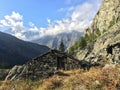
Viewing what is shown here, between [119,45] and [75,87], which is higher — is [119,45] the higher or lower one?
the higher one

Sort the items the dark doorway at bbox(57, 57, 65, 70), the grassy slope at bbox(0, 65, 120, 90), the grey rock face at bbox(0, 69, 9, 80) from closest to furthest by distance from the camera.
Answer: the grassy slope at bbox(0, 65, 120, 90) < the grey rock face at bbox(0, 69, 9, 80) < the dark doorway at bbox(57, 57, 65, 70)

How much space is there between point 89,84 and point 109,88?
1.37 metres

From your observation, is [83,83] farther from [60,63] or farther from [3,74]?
[60,63]

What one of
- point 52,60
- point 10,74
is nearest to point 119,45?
point 52,60

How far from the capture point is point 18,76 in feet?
73.0

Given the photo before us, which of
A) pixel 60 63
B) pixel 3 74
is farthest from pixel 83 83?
pixel 60 63

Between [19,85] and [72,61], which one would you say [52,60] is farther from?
[19,85]

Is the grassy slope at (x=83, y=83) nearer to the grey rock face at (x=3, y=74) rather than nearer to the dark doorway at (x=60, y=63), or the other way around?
the grey rock face at (x=3, y=74)

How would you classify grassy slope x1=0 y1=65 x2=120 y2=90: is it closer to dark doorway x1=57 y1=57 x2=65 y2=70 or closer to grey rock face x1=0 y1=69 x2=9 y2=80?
grey rock face x1=0 y1=69 x2=9 y2=80

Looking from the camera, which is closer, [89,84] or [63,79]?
[89,84]

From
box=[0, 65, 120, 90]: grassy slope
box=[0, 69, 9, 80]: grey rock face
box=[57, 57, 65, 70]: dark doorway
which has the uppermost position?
box=[57, 57, 65, 70]: dark doorway

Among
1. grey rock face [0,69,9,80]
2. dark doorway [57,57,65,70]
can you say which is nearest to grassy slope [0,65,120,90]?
grey rock face [0,69,9,80]

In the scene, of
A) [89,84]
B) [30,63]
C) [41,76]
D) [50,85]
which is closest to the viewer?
[89,84]

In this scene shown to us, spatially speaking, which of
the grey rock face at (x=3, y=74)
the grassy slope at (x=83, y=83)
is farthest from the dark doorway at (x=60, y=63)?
the grassy slope at (x=83, y=83)
